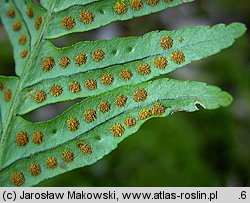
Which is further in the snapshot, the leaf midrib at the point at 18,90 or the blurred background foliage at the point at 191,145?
the blurred background foliage at the point at 191,145

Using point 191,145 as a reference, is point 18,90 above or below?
below

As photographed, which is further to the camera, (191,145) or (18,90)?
(191,145)

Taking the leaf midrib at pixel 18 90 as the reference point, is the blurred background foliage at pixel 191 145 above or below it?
above

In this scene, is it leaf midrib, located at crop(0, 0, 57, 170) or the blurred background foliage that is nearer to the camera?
leaf midrib, located at crop(0, 0, 57, 170)

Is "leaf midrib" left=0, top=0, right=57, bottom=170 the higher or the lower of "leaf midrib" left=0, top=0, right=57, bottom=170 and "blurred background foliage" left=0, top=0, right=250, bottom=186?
the lower

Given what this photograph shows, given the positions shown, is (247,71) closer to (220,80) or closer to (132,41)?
(220,80)
